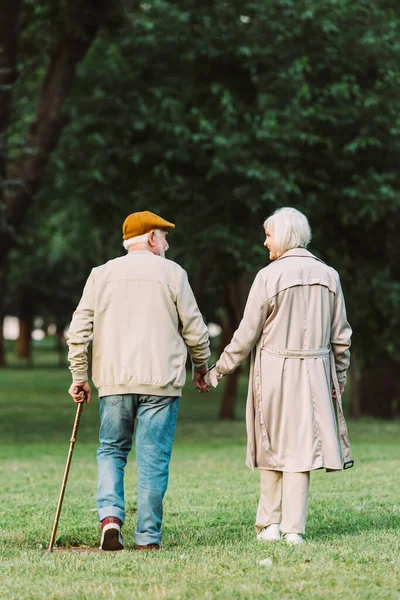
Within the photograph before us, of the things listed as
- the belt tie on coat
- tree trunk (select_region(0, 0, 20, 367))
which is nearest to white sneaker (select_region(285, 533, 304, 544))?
the belt tie on coat

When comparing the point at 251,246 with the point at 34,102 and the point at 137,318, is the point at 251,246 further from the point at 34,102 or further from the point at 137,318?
the point at 137,318

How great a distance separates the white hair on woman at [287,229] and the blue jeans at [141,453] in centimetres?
120

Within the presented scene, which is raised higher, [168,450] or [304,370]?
[304,370]

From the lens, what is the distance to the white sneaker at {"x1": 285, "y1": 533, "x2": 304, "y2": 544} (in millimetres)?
6660

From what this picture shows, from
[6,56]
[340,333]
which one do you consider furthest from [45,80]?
[340,333]

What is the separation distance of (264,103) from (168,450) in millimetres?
11534

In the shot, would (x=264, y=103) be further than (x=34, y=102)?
No

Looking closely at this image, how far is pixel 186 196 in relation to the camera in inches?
740

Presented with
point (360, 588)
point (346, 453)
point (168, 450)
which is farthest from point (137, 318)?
point (360, 588)

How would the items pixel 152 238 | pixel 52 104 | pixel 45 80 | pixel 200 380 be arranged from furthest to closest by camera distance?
pixel 45 80
pixel 52 104
pixel 200 380
pixel 152 238

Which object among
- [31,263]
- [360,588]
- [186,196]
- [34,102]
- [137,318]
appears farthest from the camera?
[31,263]

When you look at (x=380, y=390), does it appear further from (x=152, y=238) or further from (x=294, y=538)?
(x=152, y=238)

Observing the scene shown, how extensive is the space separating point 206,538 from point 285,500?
27.4 inches

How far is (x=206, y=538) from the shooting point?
7156 millimetres
